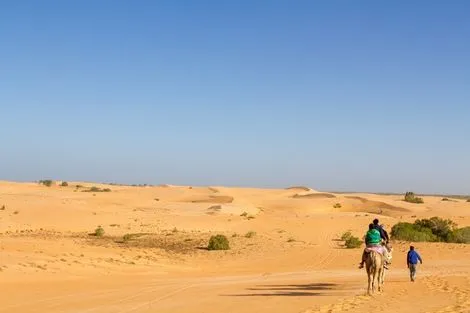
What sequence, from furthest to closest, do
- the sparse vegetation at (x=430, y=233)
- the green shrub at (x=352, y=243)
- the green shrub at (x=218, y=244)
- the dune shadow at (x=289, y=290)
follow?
the sparse vegetation at (x=430, y=233), the green shrub at (x=352, y=243), the green shrub at (x=218, y=244), the dune shadow at (x=289, y=290)

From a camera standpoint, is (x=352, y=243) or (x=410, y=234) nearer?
(x=352, y=243)

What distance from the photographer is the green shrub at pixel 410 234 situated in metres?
32.9

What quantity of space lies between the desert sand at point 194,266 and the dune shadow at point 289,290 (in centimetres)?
3

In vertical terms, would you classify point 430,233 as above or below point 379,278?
above

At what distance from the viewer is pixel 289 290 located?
16.5 m

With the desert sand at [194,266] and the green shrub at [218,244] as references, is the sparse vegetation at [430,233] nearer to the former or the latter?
the desert sand at [194,266]

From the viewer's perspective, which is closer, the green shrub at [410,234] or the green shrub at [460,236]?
the green shrub at [410,234]

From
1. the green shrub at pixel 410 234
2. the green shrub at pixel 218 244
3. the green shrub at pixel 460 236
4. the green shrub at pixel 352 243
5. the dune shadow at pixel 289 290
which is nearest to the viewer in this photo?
the dune shadow at pixel 289 290

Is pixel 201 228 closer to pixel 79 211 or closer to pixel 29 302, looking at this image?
pixel 79 211

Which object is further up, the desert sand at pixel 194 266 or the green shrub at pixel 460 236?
the green shrub at pixel 460 236

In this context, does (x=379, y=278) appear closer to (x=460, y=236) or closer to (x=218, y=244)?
(x=218, y=244)

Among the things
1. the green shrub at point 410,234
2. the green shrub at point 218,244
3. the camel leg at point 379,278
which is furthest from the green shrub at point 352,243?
the camel leg at point 379,278

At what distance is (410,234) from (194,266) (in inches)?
560

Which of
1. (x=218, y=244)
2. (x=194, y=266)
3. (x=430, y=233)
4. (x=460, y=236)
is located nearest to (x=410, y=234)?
(x=430, y=233)
